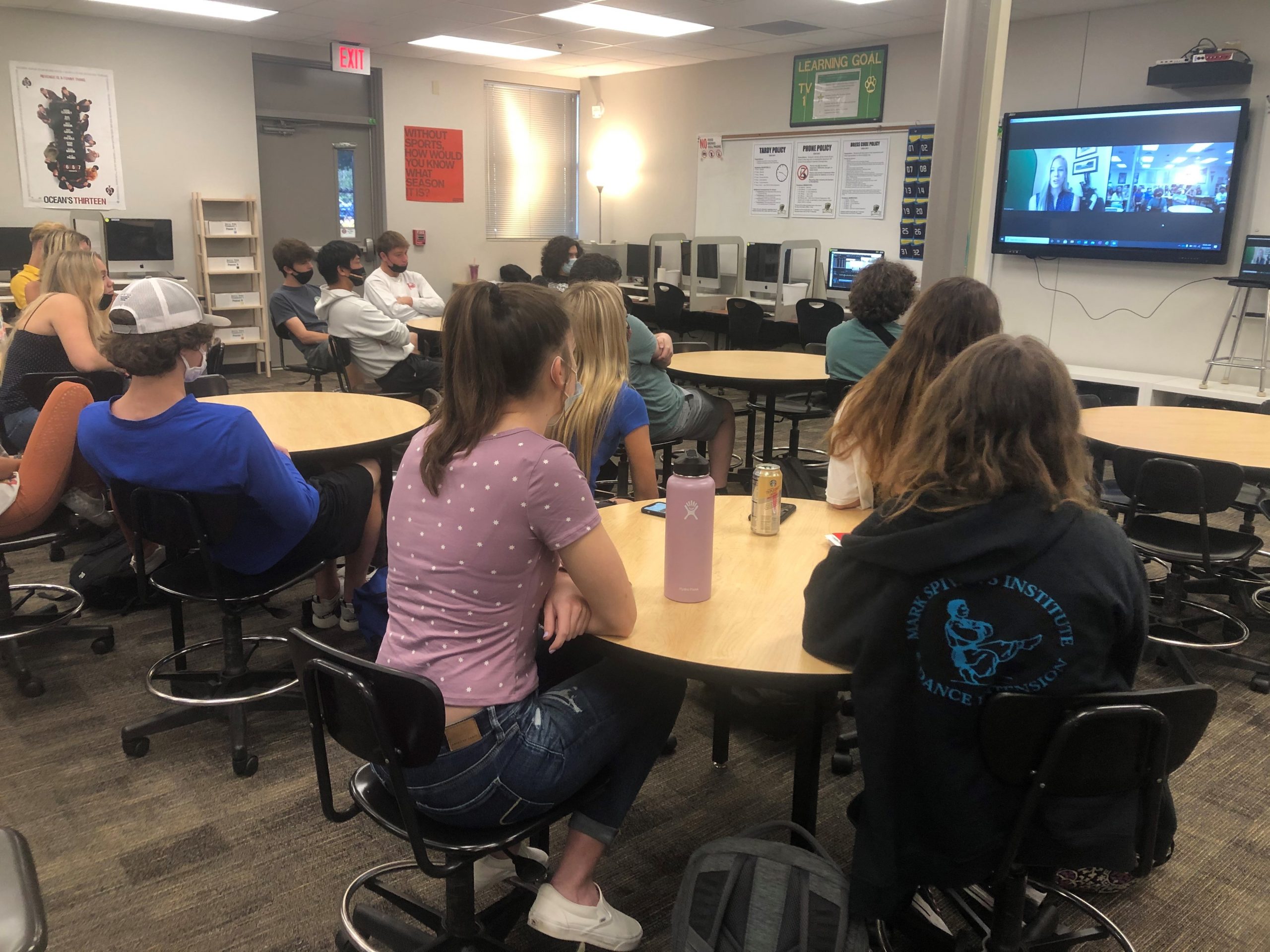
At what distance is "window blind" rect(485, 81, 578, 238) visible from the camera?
934 centimetres

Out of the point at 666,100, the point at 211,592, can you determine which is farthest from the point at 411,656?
the point at 666,100

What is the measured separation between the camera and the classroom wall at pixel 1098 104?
5.45 metres

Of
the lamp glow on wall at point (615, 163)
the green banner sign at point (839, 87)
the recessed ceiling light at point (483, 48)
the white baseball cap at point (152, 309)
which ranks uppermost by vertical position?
the recessed ceiling light at point (483, 48)

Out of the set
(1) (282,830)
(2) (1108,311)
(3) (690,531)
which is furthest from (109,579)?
(2) (1108,311)

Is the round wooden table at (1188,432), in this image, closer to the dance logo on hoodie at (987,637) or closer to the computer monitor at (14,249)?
the dance logo on hoodie at (987,637)

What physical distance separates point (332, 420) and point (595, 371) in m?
0.91

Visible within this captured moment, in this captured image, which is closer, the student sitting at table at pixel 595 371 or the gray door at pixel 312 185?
the student sitting at table at pixel 595 371

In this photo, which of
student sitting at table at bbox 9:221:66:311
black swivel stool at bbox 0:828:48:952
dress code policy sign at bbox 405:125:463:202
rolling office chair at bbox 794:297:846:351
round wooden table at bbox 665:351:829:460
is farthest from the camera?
dress code policy sign at bbox 405:125:463:202

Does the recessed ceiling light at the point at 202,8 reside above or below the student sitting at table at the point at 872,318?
above

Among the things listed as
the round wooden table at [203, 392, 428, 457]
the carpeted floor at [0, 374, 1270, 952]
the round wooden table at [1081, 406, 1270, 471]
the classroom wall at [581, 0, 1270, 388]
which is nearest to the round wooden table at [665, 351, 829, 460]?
the round wooden table at [1081, 406, 1270, 471]

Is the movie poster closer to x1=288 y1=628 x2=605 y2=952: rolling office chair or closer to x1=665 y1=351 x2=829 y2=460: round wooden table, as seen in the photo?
x1=665 y1=351 x2=829 y2=460: round wooden table

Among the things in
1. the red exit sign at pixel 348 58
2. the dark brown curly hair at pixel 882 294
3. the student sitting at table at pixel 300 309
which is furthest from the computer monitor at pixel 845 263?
the red exit sign at pixel 348 58

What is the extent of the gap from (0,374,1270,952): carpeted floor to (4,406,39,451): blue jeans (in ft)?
3.91

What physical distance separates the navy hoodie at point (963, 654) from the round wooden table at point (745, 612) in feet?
0.36
